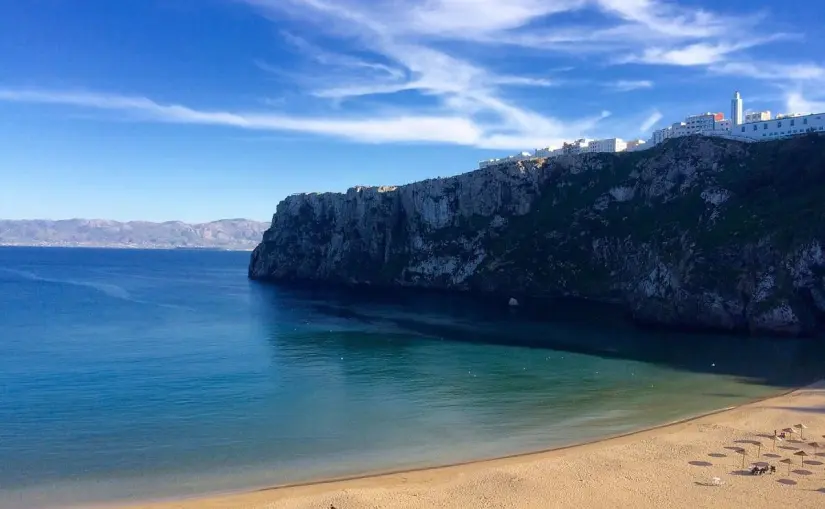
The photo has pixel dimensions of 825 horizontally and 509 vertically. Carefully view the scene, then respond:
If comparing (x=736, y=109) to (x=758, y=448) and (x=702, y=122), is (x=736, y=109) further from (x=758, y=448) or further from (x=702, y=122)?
(x=758, y=448)

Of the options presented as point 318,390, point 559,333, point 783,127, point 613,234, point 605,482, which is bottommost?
point 318,390

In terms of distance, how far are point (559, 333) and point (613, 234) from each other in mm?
54432

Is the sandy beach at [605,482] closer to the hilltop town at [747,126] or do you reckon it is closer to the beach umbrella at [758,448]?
the beach umbrella at [758,448]

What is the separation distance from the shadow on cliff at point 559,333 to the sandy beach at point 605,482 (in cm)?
2186

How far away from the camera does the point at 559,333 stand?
264 feet

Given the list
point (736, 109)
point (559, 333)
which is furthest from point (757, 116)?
point (559, 333)

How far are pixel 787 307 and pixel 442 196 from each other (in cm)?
9818

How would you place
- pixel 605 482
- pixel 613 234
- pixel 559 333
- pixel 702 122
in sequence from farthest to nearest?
pixel 702 122
pixel 613 234
pixel 559 333
pixel 605 482

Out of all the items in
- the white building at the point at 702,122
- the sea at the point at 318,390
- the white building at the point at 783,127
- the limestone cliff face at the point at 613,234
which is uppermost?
the white building at the point at 702,122

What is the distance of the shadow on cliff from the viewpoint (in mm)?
60031

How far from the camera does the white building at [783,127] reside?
123 m

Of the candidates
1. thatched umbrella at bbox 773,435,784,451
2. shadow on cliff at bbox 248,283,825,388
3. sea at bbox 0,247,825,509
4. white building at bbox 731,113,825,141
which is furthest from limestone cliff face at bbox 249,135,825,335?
thatched umbrella at bbox 773,435,784,451

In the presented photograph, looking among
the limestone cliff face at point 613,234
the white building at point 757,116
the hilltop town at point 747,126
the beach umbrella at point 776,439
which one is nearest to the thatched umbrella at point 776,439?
the beach umbrella at point 776,439

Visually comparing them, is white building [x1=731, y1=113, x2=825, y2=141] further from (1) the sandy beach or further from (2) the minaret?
(1) the sandy beach
